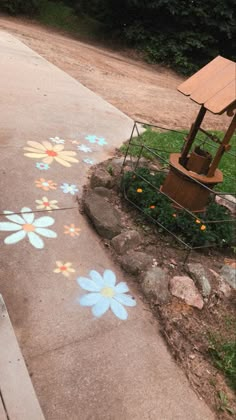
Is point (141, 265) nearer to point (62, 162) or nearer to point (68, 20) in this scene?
point (62, 162)

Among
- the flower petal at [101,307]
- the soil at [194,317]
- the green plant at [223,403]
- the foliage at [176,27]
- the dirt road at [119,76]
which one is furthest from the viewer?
the foliage at [176,27]

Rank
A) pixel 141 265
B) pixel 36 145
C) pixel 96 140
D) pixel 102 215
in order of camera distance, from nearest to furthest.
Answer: pixel 141 265 < pixel 102 215 < pixel 36 145 < pixel 96 140

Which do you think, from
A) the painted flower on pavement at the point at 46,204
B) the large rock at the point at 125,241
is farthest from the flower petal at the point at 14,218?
the large rock at the point at 125,241

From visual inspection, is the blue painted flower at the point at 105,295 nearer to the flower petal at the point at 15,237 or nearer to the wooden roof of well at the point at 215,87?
the flower petal at the point at 15,237

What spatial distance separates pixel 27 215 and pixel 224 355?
2.28m

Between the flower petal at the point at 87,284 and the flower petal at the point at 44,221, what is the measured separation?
0.80 metres

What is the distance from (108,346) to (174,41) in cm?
1480

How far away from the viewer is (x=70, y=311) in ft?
9.74

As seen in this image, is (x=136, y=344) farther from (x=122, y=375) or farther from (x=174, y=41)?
(x=174, y=41)

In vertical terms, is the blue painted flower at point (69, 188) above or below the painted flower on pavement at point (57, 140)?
below

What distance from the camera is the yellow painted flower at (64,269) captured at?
10.9ft

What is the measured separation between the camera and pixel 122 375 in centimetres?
261

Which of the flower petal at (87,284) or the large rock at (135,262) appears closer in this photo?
the flower petal at (87,284)

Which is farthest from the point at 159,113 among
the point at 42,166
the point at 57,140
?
the point at 42,166
